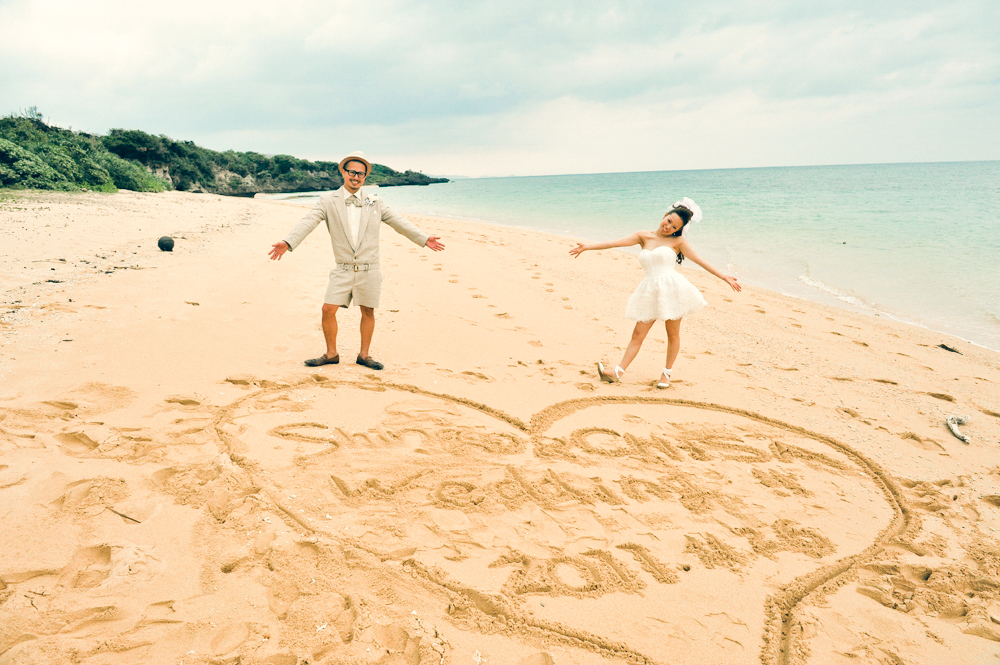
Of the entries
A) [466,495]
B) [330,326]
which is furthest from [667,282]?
[330,326]

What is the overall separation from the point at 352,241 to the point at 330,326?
873 mm

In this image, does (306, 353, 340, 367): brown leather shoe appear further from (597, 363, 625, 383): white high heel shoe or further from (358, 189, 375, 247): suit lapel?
(597, 363, 625, 383): white high heel shoe

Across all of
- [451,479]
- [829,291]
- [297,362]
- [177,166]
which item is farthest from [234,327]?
[177,166]

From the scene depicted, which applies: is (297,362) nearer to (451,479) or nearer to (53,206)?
(451,479)

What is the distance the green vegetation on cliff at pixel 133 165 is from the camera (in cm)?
1869

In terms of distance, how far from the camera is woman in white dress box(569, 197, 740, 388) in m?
4.89

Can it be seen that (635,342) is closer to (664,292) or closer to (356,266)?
(664,292)

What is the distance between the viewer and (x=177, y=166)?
38656 mm

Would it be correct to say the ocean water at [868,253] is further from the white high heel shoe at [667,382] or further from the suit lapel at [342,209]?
the suit lapel at [342,209]

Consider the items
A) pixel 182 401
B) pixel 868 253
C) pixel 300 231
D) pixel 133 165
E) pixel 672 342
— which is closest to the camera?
pixel 182 401

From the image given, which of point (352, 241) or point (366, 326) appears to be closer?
point (352, 241)

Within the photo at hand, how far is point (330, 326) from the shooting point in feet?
16.2

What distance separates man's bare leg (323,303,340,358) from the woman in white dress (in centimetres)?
244

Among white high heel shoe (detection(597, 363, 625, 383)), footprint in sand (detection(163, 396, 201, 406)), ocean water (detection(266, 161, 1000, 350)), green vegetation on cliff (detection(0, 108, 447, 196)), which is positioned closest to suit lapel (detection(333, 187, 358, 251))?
footprint in sand (detection(163, 396, 201, 406))
